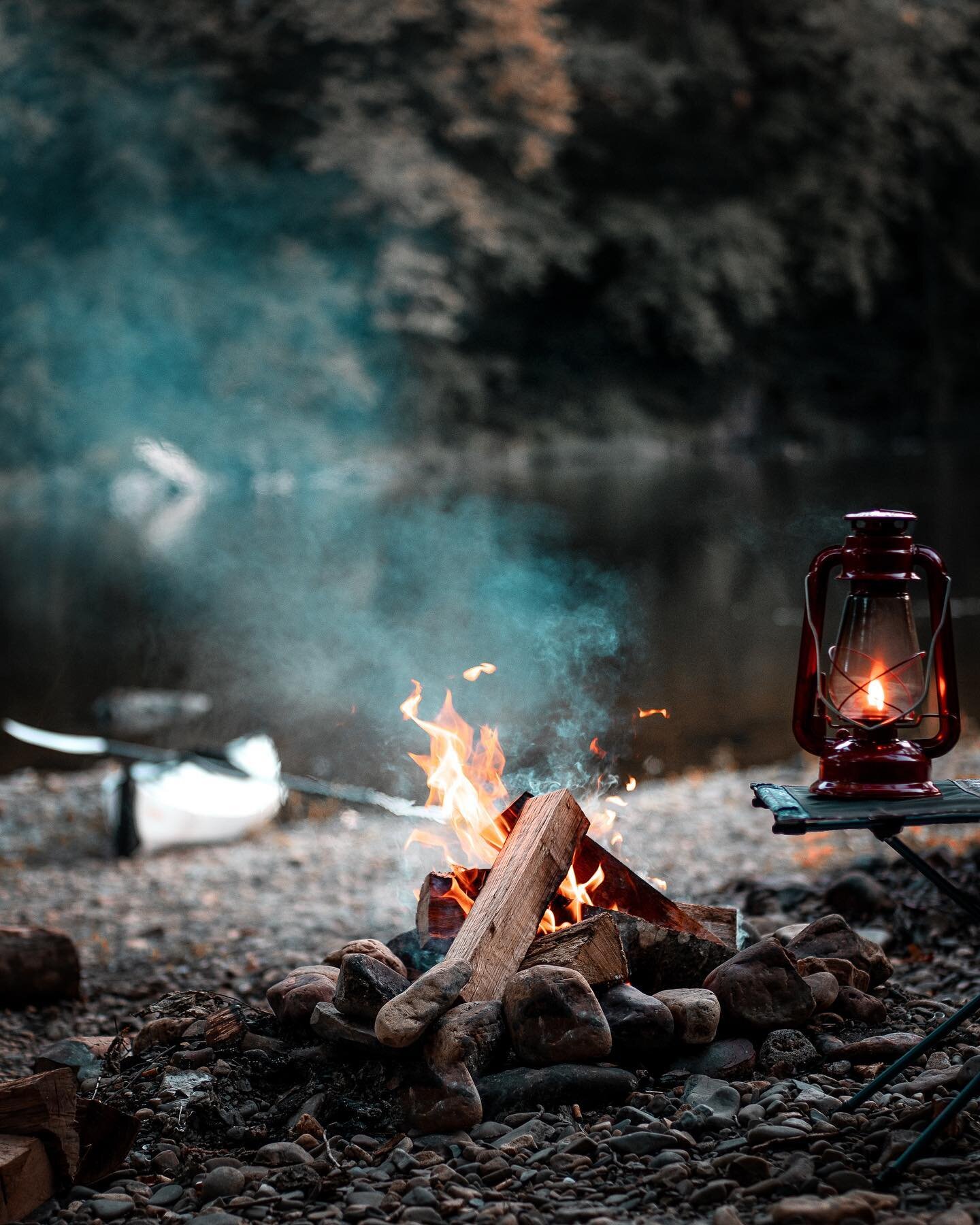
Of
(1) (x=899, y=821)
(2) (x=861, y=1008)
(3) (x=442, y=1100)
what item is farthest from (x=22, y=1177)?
(2) (x=861, y=1008)

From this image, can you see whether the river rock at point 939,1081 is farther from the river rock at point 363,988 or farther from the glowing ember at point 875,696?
the river rock at point 363,988

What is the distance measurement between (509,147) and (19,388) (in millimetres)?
12537

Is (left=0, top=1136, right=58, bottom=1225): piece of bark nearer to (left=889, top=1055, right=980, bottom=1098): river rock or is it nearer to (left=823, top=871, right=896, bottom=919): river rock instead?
(left=889, top=1055, right=980, bottom=1098): river rock

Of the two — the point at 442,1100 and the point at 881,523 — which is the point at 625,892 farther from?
the point at 881,523

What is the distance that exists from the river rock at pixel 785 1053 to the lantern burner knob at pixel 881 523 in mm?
1202

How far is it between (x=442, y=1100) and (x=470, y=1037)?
152mm

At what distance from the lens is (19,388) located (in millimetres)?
26469

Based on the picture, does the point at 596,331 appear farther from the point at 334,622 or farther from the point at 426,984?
the point at 426,984

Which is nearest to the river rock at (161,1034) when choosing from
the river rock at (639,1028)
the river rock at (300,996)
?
the river rock at (300,996)

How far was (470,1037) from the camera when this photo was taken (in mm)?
2953

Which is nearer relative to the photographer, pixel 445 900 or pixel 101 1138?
pixel 101 1138

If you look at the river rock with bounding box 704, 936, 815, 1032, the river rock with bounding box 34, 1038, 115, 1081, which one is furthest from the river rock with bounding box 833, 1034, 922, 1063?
the river rock with bounding box 34, 1038, 115, 1081

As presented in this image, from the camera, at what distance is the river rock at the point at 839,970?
11.3ft

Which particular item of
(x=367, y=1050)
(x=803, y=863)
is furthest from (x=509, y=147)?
(x=367, y=1050)
